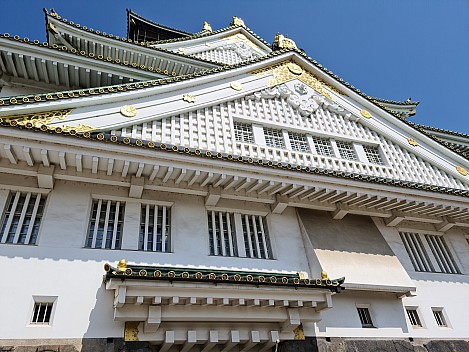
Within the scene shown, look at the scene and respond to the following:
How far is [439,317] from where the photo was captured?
9758mm

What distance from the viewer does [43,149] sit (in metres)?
6.99

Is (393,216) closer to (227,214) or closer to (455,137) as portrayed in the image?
(227,214)

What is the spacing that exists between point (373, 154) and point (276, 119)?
3.94m

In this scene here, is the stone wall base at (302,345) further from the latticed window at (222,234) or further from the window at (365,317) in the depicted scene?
the latticed window at (222,234)

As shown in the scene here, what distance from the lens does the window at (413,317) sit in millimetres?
9305

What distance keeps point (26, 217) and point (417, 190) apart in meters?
10.5

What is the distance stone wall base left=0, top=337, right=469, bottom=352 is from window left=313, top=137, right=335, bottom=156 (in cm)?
589

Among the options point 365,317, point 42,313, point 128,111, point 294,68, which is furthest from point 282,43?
point 42,313

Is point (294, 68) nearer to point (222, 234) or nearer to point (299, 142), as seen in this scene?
point (299, 142)

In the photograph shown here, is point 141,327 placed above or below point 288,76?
below

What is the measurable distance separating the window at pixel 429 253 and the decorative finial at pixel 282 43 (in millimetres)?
8609

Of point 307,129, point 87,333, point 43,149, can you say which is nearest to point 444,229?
point 307,129

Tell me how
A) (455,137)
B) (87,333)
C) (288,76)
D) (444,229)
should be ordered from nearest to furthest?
(87,333) → (444,229) → (288,76) → (455,137)

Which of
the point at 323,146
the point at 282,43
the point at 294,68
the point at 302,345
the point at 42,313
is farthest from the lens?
the point at 282,43
